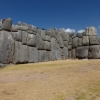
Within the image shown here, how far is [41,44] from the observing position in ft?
63.6

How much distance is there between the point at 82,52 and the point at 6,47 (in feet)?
34.4

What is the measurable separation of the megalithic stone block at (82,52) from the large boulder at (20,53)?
25.7ft

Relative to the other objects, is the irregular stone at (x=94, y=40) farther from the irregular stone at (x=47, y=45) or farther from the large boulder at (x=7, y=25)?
the large boulder at (x=7, y=25)

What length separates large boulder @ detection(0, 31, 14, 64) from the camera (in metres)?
15.1

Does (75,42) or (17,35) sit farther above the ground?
(17,35)

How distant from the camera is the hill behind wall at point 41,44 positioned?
51.4 ft

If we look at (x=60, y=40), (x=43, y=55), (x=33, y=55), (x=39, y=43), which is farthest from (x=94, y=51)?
(x=33, y=55)

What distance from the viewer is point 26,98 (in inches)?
267

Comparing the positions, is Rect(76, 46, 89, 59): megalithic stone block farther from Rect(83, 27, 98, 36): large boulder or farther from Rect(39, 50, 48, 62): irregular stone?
Rect(39, 50, 48, 62): irregular stone

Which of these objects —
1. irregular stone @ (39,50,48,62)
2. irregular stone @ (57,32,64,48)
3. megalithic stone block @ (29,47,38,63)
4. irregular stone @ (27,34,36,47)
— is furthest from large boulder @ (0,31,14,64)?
irregular stone @ (57,32,64,48)

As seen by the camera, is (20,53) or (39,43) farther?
(39,43)

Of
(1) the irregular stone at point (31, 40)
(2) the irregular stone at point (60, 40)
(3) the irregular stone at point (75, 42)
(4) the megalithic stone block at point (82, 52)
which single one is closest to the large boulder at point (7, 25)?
(1) the irregular stone at point (31, 40)

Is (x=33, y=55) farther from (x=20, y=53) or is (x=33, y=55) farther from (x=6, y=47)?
(x=6, y=47)

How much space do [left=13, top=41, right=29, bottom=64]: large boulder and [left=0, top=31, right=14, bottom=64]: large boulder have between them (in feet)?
1.84
